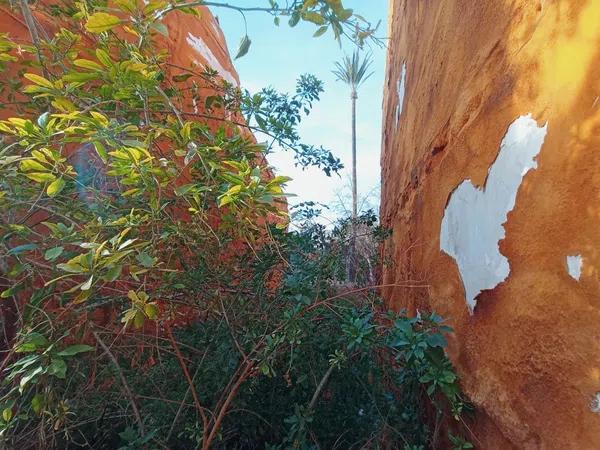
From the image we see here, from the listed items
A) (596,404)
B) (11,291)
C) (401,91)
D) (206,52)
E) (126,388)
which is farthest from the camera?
(206,52)

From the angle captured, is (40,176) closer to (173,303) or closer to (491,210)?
(173,303)

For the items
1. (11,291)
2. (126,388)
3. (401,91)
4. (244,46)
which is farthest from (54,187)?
(401,91)

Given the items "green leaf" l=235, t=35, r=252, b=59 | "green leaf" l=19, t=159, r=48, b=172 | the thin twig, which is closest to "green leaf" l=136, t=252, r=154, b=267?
"green leaf" l=19, t=159, r=48, b=172

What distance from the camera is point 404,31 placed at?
4.45 metres

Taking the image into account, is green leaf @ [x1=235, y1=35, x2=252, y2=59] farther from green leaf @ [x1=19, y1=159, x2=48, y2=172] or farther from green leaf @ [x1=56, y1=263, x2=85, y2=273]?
green leaf @ [x1=56, y1=263, x2=85, y2=273]

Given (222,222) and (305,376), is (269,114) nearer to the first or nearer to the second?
(222,222)

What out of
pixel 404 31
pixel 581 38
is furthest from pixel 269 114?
pixel 404 31

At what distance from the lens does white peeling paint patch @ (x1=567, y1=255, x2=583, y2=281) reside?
1.18 m

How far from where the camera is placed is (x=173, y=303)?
222 cm

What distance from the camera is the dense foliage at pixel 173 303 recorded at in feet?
5.52

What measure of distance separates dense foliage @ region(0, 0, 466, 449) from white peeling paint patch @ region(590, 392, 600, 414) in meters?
0.61

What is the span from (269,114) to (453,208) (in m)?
1.28

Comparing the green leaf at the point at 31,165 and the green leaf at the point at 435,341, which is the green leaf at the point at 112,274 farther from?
the green leaf at the point at 435,341

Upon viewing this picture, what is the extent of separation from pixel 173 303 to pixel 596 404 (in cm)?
176
